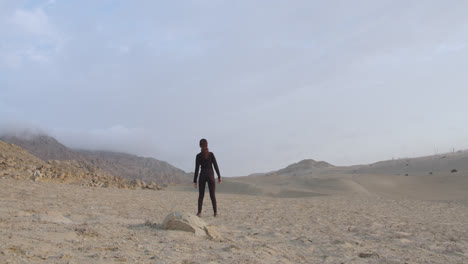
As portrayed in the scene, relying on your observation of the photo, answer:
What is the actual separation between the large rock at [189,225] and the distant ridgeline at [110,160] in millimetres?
34909

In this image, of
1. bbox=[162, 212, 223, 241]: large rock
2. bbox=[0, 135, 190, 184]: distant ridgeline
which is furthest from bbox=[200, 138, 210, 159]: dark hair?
bbox=[0, 135, 190, 184]: distant ridgeline

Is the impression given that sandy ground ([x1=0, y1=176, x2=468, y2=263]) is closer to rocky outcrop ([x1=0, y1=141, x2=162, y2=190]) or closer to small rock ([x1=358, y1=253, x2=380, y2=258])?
small rock ([x1=358, y1=253, x2=380, y2=258])

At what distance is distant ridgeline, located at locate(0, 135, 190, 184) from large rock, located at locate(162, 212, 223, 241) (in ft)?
115

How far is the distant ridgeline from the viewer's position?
43.7 m

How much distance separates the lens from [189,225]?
4852mm

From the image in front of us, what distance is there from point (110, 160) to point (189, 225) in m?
51.1

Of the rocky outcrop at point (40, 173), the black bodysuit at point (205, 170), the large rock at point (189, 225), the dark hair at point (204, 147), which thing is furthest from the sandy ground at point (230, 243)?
the rocky outcrop at point (40, 173)

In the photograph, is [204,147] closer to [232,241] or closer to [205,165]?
[205,165]

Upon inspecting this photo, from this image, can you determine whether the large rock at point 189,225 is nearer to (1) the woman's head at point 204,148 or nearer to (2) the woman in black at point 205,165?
(2) the woman in black at point 205,165

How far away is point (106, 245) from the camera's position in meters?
3.73

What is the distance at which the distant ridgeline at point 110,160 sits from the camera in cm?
4366

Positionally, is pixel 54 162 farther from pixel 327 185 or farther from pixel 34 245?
pixel 34 245

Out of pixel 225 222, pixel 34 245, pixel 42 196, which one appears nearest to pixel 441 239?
pixel 225 222

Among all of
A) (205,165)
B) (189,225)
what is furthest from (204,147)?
(189,225)
